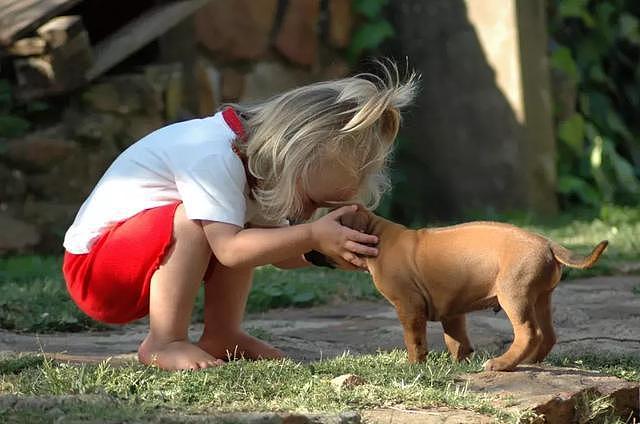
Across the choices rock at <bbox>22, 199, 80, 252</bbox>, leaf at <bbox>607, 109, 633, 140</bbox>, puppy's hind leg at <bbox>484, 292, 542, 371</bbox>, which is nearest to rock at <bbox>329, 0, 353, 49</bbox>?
leaf at <bbox>607, 109, 633, 140</bbox>

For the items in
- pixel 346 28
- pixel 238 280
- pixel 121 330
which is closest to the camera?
pixel 238 280

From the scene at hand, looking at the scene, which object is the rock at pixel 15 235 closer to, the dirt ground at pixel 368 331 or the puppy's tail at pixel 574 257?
the dirt ground at pixel 368 331

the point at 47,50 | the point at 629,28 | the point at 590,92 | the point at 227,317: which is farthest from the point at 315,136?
the point at 629,28

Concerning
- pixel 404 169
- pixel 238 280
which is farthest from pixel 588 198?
pixel 238 280

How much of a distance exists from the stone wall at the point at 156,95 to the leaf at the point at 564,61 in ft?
4.53

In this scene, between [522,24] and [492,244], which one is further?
[522,24]

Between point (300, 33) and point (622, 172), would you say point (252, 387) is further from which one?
point (622, 172)

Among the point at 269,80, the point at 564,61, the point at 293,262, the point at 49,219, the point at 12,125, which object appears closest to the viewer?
the point at 293,262

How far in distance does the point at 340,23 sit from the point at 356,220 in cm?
436

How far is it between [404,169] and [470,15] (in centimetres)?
105

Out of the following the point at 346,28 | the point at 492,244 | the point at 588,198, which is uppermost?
the point at 346,28

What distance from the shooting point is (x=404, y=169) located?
24.9 feet

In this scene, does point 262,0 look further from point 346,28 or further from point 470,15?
point 470,15

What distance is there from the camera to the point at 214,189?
317cm
